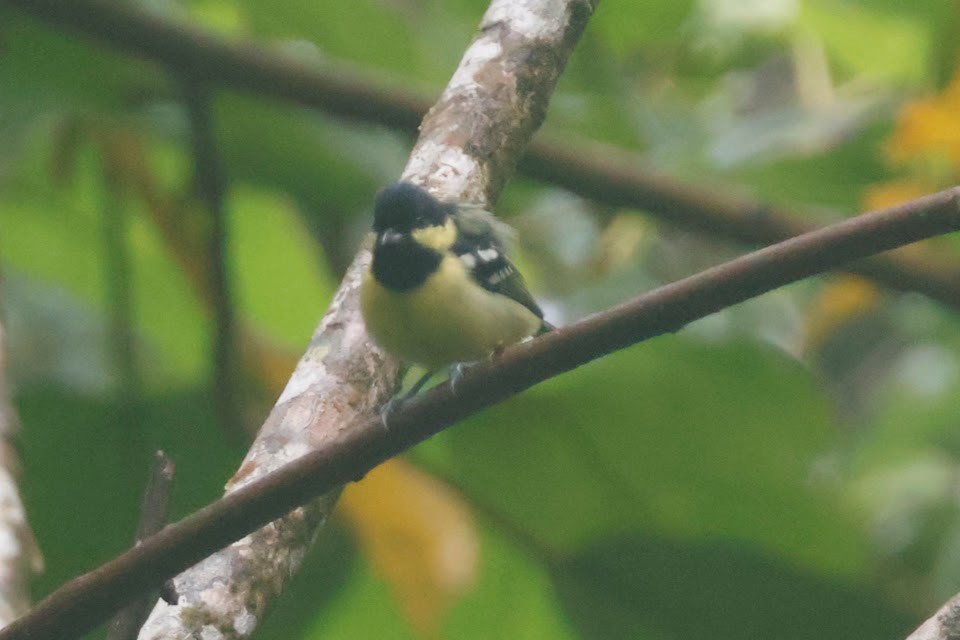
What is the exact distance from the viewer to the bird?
2010mm

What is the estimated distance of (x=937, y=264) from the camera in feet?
9.85

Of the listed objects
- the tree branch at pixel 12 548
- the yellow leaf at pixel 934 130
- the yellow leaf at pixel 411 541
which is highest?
the yellow leaf at pixel 934 130

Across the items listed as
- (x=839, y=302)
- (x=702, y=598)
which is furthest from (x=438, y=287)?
→ (x=839, y=302)

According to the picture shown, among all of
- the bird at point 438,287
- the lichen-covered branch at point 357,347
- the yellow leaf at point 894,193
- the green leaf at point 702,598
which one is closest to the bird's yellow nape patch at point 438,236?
the bird at point 438,287

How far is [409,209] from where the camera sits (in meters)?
2.13

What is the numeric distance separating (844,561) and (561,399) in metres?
0.74

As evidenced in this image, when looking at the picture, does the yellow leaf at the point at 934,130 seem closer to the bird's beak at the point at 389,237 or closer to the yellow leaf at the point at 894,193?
the yellow leaf at the point at 894,193

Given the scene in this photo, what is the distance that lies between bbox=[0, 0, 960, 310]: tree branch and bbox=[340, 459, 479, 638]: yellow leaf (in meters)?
0.77

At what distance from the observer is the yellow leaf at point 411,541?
2.77 meters

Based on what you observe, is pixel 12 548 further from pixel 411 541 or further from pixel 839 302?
pixel 839 302

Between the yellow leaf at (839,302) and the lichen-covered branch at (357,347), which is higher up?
the lichen-covered branch at (357,347)

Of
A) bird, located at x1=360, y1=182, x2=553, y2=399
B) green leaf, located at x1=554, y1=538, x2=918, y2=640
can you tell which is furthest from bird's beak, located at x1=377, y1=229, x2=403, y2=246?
green leaf, located at x1=554, y1=538, x2=918, y2=640

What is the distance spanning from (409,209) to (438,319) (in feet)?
0.71

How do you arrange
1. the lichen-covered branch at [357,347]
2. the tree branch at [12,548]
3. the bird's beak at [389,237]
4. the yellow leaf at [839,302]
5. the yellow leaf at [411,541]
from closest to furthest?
1. the lichen-covered branch at [357,347]
2. the tree branch at [12,548]
3. the bird's beak at [389,237]
4. the yellow leaf at [411,541]
5. the yellow leaf at [839,302]
